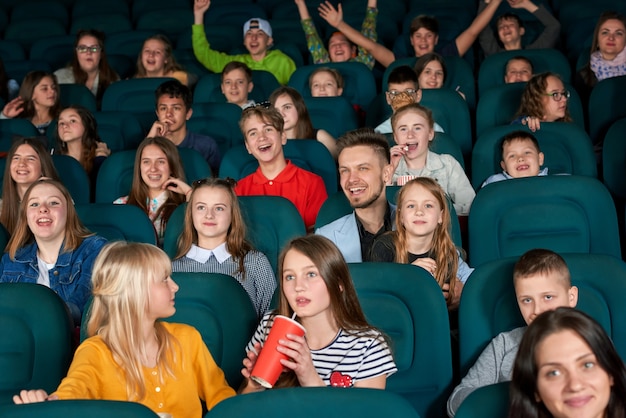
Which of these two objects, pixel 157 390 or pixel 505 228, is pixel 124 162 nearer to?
pixel 505 228

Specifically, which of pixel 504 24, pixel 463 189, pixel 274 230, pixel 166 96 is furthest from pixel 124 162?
pixel 504 24

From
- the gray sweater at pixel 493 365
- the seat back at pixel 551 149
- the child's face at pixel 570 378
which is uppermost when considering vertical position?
the seat back at pixel 551 149

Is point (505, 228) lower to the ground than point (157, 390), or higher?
higher

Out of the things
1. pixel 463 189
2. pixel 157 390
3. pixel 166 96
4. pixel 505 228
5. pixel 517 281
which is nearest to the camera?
pixel 157 390

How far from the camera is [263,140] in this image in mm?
4078

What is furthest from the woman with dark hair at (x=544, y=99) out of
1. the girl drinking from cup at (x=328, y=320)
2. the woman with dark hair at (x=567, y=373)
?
the woman with dark hair at (x=567, y=373)

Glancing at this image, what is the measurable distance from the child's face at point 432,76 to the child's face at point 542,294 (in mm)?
2694

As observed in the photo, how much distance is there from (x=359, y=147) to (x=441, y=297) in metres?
0.97

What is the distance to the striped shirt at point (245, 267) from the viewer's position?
3.36 m

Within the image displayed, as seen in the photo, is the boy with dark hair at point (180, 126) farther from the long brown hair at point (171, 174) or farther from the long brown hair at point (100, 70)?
the long brown hair at point (100, 70)

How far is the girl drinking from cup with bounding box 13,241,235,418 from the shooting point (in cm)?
245

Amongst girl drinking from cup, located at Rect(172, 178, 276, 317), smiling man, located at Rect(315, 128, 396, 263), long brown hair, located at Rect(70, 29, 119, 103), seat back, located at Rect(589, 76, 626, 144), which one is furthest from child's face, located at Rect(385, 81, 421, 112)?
long brown hair, located at Rect(70, 29, 119, 103)

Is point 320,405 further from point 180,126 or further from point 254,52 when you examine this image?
point 254,52

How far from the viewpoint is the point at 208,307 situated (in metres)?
2.81
